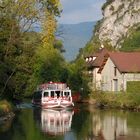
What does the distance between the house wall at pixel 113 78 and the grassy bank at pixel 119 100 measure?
553 cm

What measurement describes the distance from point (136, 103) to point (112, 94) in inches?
265

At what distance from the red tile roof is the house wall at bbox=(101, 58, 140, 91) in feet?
2.89

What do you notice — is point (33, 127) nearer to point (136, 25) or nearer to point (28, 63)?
point (28, 63)

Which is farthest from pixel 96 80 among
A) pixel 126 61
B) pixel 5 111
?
pixel 5 111

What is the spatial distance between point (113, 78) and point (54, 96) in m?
15.9

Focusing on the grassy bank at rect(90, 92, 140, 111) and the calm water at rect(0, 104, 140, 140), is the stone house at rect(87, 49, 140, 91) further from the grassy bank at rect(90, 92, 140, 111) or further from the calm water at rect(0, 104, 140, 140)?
the calm water at rect(0, 104, 140, 140)

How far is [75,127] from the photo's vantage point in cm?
5034

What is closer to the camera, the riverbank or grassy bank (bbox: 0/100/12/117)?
the riverbank

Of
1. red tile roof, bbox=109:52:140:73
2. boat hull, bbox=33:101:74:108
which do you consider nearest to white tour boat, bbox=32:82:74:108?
boat hull, bbox=33:101:74:108

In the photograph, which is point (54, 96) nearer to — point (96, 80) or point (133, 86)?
point (133, 86)

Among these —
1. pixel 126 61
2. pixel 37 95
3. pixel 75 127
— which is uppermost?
pixel 126 61

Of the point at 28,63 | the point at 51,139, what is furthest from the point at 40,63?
the point at 51,139

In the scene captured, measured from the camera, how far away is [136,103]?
7181 cm

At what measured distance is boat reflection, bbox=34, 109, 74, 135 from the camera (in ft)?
156
